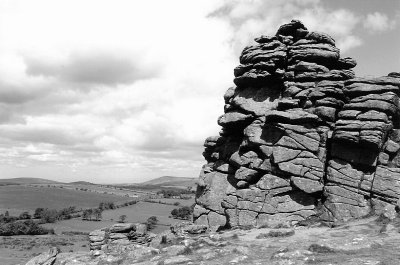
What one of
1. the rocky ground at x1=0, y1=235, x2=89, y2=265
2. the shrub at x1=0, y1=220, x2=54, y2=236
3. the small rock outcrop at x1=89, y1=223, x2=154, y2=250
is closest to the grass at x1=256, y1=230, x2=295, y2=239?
the small rock outcrop at x1=89, y1=223, x2=154, y2=250

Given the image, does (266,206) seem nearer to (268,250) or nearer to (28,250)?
(268,250)

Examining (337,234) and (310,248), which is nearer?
(310,248)

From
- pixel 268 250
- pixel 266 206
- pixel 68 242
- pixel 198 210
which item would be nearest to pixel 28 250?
pixel 68 242

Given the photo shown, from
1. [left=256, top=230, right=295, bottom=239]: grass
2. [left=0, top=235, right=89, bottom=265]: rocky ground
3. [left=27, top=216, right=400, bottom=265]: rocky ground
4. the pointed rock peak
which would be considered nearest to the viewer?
[left=27, top=216, right=400, bottom=265]: rocky ground

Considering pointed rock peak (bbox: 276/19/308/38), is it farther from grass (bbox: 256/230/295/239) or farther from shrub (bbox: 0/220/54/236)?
shrub (bbox: 0/220/54/236)

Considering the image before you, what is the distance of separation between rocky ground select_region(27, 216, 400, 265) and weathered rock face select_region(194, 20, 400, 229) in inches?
165

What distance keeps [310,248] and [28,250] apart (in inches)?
5482

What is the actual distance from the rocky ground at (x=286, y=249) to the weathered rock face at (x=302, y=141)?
4183 mm

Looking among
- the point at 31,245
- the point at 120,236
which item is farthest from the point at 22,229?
the point at 120,236

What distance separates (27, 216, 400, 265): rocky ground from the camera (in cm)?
2188

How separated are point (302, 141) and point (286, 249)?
1953cm

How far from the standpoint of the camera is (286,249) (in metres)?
24.5

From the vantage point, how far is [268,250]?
87.1 feet

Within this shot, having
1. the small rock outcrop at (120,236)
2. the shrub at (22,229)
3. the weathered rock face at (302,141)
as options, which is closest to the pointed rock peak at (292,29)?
the weathered rock face at (302,141)
